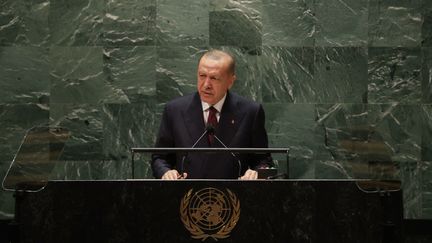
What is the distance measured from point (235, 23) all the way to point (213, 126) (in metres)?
2.07

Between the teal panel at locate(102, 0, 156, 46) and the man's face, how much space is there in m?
1.80

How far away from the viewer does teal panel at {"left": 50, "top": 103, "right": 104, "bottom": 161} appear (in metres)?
6.62

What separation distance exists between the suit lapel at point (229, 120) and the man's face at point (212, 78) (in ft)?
0.33

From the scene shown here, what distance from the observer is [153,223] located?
368 cm

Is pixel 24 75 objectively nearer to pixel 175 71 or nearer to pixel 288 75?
pixel 175 71

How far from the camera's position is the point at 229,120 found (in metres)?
4.98

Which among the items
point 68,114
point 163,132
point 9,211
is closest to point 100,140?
point 68,114

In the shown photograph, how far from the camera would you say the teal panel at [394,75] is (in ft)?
21.9

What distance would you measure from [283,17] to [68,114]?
211 centimetres

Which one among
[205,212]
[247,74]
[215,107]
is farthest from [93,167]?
[205,212]

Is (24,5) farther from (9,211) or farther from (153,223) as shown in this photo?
(153,223)

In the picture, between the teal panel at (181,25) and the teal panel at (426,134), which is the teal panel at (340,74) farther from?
the teal panel at (181,25)

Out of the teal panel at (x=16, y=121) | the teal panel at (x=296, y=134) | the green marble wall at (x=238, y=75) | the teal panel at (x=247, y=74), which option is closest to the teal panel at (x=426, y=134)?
the green marble wall at (x=238, y=75)

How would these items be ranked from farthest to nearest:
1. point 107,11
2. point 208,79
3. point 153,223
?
point 107,11 → point 208,79 → point 153,223
